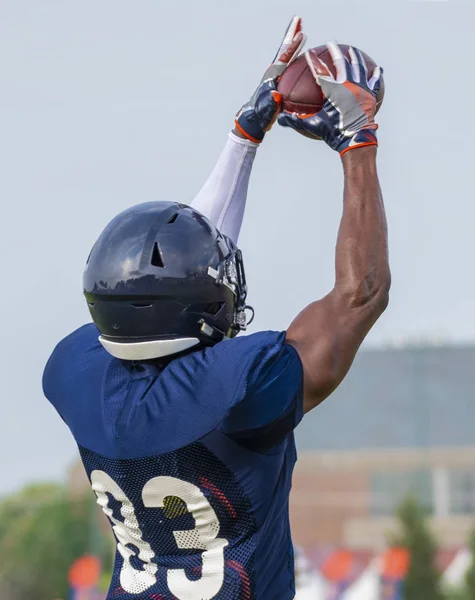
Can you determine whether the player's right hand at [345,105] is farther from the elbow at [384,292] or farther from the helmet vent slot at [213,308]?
the helmet vent slot at [213,308]

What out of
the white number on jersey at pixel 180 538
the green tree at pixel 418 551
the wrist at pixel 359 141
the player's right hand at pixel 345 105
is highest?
the player's right hand at pixel 345 105

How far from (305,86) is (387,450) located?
20.4 metres

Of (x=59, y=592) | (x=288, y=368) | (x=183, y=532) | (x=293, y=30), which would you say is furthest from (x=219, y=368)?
(x=59, y=592)

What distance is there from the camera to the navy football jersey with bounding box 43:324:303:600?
260cm

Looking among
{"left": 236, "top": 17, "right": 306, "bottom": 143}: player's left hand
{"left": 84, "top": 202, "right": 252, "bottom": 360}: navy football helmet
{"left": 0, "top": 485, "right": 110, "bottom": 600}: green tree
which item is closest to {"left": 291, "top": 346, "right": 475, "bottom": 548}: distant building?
{"left": 0, "top": 485, "right": 110, "bottom": 600}: green tree

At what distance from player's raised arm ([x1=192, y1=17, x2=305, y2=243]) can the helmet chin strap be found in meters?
0.81

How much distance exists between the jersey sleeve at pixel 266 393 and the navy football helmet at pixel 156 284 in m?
0.22

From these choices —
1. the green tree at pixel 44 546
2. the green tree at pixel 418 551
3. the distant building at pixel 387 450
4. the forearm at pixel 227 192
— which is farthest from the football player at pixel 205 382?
the green tree at pixel 44 546

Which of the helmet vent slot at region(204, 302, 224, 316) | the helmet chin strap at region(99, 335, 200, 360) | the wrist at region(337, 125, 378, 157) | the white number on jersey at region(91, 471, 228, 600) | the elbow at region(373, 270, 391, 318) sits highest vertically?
the wrist at region(337, 125, 378, 157)

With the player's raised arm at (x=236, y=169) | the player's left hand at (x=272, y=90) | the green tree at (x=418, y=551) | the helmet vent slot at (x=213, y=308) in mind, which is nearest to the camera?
the helmet vent slot at (x=213, y=308)

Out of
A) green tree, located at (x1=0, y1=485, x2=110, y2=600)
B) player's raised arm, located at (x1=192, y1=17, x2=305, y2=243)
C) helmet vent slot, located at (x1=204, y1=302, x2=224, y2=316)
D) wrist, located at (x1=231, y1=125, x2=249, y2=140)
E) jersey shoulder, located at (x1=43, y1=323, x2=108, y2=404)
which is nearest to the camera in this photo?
helmet vent slot, located at (x1=204, y1=302, x2=224, y2=316)

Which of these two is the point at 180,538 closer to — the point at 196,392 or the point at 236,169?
the point at 196,392

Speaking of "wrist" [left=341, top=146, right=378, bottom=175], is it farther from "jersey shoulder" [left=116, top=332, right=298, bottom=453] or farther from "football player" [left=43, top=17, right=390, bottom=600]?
"jersey shoulder" [left=116, top=332, right=298, bottom=453]

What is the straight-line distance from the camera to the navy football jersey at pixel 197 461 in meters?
2.60
